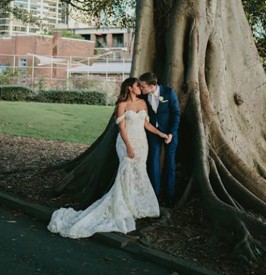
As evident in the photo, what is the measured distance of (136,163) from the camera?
746 cm

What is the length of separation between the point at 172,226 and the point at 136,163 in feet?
3.15

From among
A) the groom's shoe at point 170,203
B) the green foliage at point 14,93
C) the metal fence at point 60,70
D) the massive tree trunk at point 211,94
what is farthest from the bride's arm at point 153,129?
the metal fence at point 60,70

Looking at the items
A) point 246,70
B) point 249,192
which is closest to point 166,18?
point 246,70

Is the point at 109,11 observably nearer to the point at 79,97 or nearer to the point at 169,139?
the point at 169,139

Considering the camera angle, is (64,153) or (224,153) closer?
(224,153)

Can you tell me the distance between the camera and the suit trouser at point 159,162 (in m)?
7.78

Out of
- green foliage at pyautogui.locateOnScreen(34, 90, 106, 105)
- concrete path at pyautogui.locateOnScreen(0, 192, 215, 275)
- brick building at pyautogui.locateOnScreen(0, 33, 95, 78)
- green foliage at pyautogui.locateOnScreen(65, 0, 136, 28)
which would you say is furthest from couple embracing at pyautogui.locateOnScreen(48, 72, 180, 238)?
brick building at pyautogui.locateOnScreen(0, 33, 95, 78)


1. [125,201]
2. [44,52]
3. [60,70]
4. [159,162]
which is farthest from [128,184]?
[44,52]

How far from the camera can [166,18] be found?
9242 mm

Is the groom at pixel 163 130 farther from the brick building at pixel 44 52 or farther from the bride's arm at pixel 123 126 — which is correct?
the brick building at pixel 44 52

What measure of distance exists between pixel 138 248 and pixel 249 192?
1895 mm

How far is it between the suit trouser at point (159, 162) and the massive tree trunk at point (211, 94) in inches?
11.9

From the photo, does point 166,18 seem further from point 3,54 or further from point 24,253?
point 3,54

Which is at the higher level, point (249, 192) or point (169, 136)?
point (169, 136)
